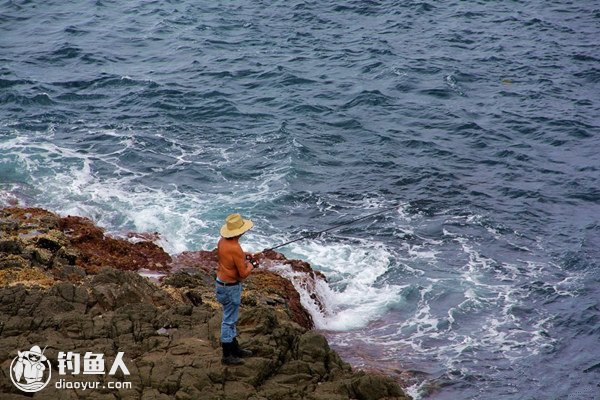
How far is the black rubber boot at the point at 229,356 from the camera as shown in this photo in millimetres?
11492

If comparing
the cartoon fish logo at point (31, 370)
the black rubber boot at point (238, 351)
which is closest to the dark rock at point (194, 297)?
the black rubber boot at point (238, 351)

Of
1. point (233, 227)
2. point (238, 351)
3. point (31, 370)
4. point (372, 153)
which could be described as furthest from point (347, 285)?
point (31, 370)

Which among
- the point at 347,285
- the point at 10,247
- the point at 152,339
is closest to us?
the point at 152,339

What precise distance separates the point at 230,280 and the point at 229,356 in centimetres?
107

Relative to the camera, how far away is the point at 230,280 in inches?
454

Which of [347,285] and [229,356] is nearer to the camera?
[229,356]

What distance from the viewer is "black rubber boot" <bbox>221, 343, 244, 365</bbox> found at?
11.5 meters

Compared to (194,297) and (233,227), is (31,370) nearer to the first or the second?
(233,227)

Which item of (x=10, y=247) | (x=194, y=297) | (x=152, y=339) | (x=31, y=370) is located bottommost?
(x=194, y=297)

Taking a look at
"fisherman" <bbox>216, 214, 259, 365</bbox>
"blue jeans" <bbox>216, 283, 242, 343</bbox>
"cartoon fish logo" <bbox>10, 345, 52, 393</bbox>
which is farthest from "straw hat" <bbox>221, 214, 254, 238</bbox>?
"cartoon fish logo" <bbox>10, 345, 52, 393</bbox>

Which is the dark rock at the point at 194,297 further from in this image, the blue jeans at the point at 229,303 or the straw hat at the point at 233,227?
the straw hat at the point at 233,227

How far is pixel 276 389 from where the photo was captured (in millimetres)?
11406

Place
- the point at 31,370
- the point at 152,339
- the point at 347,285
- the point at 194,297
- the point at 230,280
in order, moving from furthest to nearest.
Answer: the point at 347,285 → the point at 194,297 → the point at 152,339 → the point at 230,280 → the point at 31,370

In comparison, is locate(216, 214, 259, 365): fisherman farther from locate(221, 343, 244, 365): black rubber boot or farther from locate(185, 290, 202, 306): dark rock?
locate(185, 290, 202, 306): dark rock
